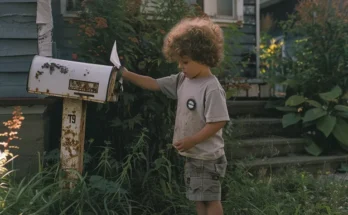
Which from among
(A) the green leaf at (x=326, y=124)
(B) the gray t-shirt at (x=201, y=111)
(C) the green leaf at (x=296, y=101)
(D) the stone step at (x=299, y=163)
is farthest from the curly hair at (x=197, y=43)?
(C) the green leaf at (x=296, y=101)

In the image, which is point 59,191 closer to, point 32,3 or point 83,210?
point 83,210

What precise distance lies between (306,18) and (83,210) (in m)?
4.08

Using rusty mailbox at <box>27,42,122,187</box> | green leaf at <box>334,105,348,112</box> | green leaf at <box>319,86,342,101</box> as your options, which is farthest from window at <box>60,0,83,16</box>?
green leaf at <box>334,105,348,112</box>

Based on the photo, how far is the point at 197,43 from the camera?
2.53 m

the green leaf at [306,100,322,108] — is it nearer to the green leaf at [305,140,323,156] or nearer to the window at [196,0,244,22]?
the green leaf at [305,140,323,156]

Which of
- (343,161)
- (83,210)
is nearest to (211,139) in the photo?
(83,210)

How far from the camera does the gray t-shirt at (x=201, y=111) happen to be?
8.10 ft

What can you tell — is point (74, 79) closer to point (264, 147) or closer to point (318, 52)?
point (264, 147)

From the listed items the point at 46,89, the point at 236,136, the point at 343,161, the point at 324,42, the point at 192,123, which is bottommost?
the point at 343,161

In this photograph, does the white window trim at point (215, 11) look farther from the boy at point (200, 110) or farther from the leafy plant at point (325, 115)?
the boy at point (200, 110)

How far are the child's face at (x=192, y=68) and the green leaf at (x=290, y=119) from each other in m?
2.77

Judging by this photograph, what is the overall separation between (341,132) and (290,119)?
573 millimetres

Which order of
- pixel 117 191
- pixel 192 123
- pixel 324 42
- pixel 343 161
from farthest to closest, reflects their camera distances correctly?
pixel 324 42 → pixel 343 161 → pixel 117 191 → pixel 192 123

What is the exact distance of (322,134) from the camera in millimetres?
5137
